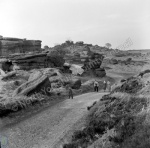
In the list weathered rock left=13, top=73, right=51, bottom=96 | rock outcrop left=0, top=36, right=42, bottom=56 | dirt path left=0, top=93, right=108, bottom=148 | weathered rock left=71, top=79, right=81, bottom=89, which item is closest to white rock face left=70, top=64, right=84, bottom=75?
weathered rock left=71, top=79, right=81, bottom=89

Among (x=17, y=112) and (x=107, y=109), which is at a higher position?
(x=107, y=109)

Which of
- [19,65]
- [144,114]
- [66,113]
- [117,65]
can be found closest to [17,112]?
[66,113]

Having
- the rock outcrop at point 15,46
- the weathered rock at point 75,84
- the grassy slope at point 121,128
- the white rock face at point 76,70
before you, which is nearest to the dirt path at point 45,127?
the grassy slope at point 121,128

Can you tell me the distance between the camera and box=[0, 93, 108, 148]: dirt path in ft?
40.2

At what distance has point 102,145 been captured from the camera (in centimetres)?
855

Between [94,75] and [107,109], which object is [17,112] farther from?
[94,75]

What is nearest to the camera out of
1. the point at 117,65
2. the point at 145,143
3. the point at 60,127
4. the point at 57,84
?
the point at 145,143

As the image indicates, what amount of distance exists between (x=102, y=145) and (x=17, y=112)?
11.0m

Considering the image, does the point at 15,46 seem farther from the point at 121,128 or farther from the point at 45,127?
the point at 121,128

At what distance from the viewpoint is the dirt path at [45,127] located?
40.2 feet

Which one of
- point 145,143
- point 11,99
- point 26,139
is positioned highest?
point 145,143

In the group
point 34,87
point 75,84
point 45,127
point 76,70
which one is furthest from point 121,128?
point 76,70

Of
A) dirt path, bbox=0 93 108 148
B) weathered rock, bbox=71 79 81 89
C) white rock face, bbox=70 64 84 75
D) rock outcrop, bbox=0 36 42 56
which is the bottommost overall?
dirt path, bbox=0 93 108 148

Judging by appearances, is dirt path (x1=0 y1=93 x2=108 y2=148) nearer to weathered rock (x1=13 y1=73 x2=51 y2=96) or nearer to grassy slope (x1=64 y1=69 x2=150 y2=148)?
grassy slope (x1=64 y1=69 x2=150 y2=148)
